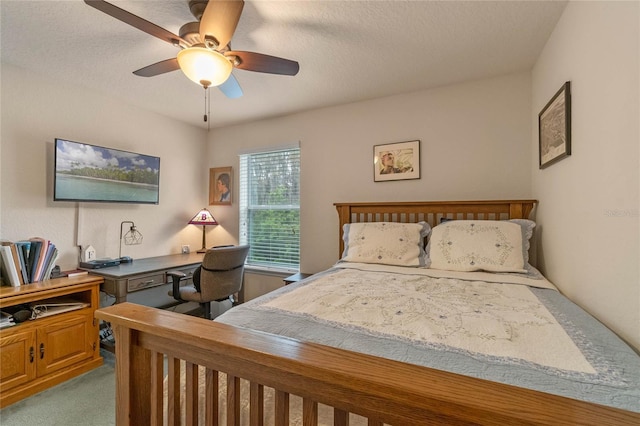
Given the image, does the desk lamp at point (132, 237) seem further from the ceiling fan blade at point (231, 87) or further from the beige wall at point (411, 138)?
the ceiling fan blade at point (231, 87)

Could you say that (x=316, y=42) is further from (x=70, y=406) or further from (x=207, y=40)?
Answer: (x=70, y=406)

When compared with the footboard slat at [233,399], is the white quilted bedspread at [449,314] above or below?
above

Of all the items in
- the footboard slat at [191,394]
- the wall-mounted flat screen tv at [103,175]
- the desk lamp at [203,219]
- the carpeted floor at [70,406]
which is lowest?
the carpeted floor at [70,406]

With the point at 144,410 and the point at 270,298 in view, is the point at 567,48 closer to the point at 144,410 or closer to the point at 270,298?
the point at 270,298

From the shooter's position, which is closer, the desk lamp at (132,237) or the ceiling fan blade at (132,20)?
the ceiling fan blade at (132,20)

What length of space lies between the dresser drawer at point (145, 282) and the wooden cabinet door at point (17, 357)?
1.95 feet

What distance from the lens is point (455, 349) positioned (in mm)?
855

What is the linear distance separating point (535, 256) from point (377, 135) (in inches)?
67.5

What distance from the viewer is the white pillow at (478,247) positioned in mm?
1850

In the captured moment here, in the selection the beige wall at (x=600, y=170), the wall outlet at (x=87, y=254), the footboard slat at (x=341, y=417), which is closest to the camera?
the footboard slat at (x=341, y=417)

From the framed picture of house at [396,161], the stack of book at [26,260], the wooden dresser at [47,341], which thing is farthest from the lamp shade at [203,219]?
the framed picture of house at [396,161]

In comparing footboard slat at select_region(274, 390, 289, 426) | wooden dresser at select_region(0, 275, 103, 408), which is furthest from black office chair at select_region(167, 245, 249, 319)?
footboard slat at select_region(274, 390, 289, 426)

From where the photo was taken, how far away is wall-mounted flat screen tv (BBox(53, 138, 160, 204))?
91.8 inches

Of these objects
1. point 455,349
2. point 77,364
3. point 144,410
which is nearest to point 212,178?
point 77,364
